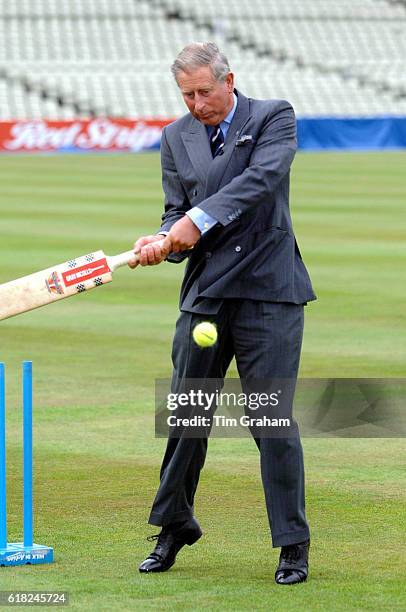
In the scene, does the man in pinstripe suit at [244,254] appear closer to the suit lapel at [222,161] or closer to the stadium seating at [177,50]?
the suit lapel at [222,161]

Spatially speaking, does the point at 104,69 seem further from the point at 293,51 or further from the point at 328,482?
the point at 328,482

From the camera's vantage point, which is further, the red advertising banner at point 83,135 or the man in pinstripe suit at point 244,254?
the red advertising banner at point 83,135

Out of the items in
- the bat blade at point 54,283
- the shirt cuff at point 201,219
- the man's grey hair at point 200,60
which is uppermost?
the man's grey hair at point 200,60

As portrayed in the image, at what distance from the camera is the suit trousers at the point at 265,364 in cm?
589

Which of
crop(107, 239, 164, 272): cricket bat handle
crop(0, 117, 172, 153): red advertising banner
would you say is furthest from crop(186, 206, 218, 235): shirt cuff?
crop(0, 117, 172, 153): red advertising banner

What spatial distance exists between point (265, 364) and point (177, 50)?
4827cm

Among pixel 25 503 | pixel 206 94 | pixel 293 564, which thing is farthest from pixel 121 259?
pixel 293 564

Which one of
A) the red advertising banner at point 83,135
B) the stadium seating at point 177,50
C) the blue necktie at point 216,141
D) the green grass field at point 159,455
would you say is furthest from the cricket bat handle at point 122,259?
the stadium seating at point 177,50

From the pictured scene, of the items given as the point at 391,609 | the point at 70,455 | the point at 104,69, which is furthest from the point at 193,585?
the point at 104,69

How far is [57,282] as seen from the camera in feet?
19.5

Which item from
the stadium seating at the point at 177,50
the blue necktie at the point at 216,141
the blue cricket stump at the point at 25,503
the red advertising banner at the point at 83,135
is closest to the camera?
the blue cricket stump at the point at 25,503

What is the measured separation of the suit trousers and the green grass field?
316mm

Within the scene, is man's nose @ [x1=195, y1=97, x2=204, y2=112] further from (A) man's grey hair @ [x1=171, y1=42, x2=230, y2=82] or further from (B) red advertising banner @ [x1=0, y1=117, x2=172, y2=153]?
(B) red advertising banner @ [x1=0, y1=117, x2=172, y2=153]

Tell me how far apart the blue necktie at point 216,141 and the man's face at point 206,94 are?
0.28 ft
